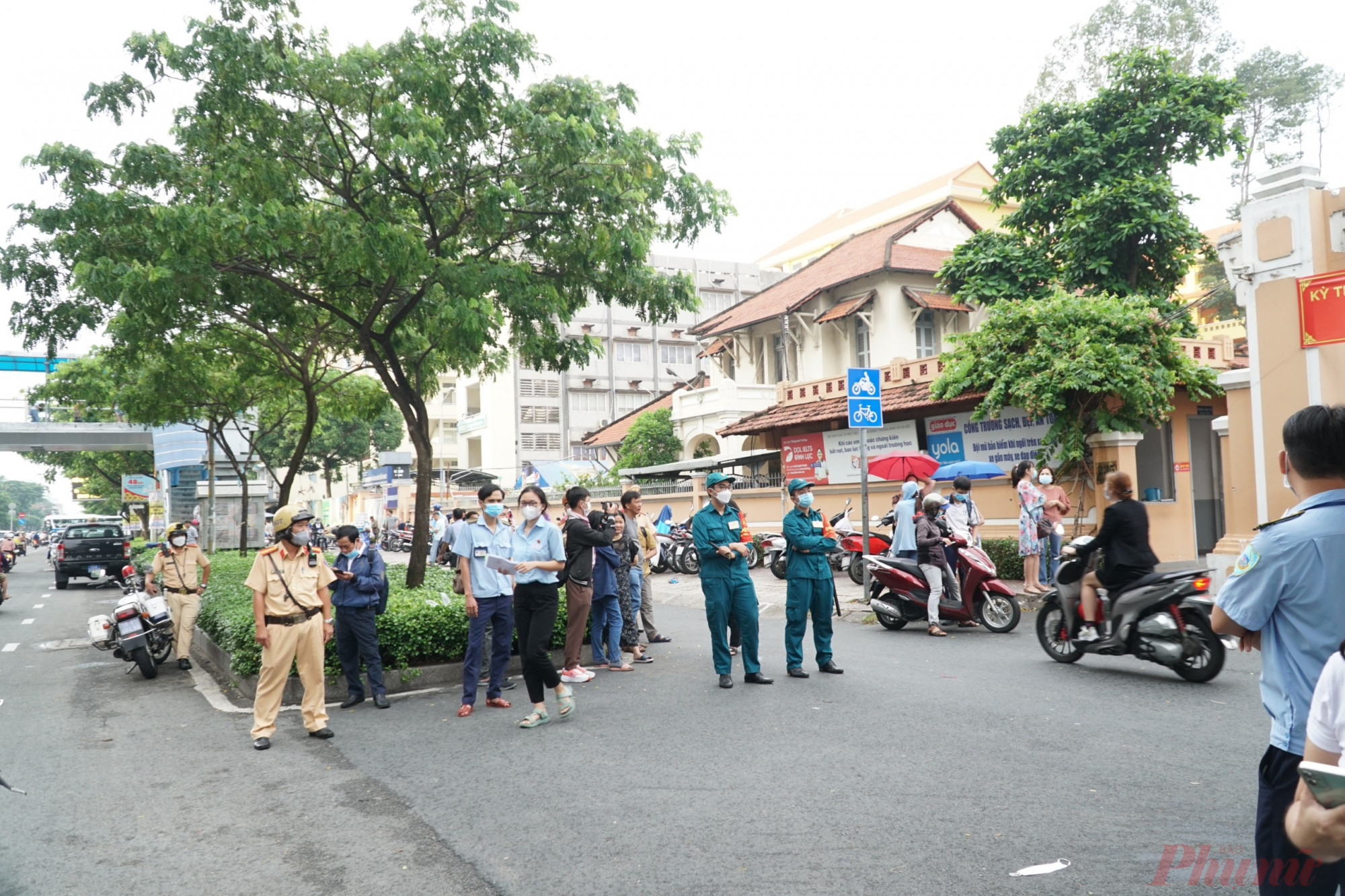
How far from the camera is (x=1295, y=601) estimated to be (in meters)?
2.65

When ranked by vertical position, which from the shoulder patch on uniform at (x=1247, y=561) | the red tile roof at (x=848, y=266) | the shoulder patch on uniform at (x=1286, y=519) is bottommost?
the shoulder patch on uniform at (x=1247, y=561)

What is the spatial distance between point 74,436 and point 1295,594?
1665 inches

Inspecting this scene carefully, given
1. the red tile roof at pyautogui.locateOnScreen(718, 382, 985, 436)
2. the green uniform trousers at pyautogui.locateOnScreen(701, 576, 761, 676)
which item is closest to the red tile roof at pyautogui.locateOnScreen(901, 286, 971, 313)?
the red tile roof at pyautogui.locateOnScreen(718, 382, 985, 436)

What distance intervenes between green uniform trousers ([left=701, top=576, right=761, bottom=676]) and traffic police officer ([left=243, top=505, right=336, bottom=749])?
3101 mm

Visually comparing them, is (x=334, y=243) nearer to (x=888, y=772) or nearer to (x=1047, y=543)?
(x=888, y=772)

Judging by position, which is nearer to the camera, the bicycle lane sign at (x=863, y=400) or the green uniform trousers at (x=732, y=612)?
the green uniform trousers at (x=732, y=612)

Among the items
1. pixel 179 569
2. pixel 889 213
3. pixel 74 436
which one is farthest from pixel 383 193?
pixel 889 213

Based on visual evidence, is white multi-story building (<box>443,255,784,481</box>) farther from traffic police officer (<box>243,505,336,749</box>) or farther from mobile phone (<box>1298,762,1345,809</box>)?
mobile phone (<box>1298,762,1345,809</box>)

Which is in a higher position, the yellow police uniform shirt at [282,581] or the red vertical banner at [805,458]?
the red vertical banner at [805,458]

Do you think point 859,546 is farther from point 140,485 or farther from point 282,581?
point 140,485

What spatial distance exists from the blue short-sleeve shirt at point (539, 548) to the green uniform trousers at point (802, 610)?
7.40 ft

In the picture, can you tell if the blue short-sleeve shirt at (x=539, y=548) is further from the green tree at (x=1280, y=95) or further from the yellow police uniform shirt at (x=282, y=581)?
the green tree at (x=1280, y=95)

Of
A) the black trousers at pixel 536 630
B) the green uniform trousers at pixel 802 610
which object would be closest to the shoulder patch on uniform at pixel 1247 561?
the black trousers at pixel 536 630

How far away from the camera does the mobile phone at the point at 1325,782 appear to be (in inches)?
69.4
